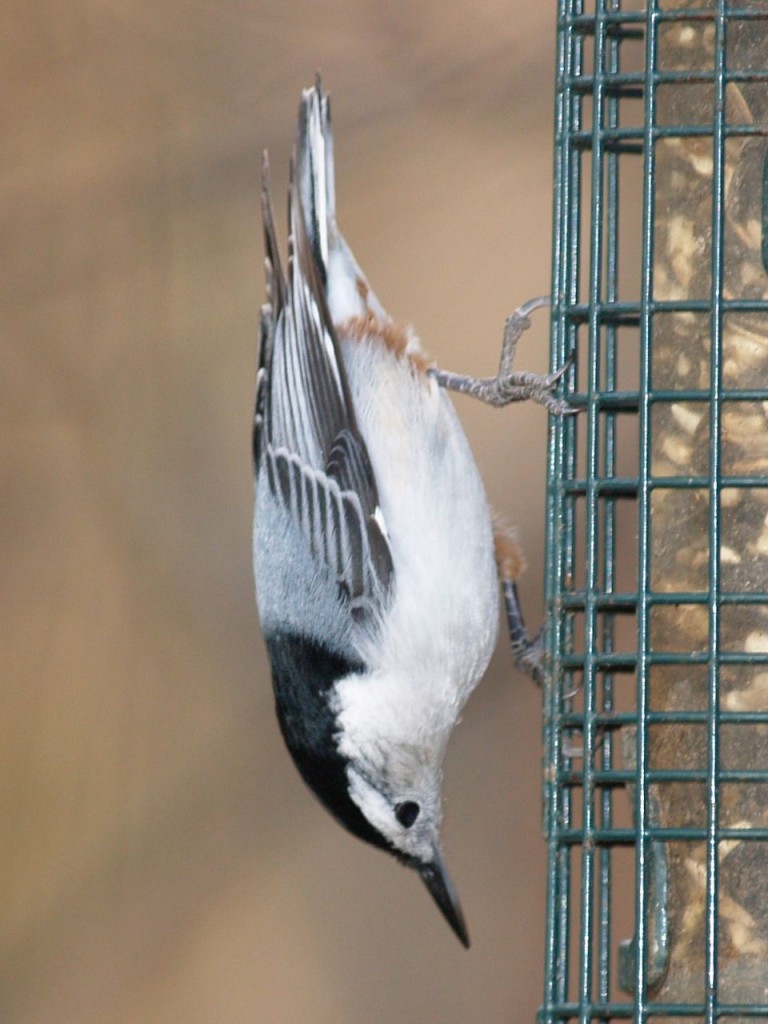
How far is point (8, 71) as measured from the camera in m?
5.38

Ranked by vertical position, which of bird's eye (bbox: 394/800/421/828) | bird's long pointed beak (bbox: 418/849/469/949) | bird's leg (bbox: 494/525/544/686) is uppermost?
bird's leg (bbox: 494/525/544/686)

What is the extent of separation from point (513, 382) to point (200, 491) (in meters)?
1.80

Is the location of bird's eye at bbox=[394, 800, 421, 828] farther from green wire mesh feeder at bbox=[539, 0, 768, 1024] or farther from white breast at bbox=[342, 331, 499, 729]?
green wire mesh feeder at bbox=[539, 0, 768, 1024]

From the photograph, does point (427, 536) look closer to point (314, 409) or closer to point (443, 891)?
point (314, 409)

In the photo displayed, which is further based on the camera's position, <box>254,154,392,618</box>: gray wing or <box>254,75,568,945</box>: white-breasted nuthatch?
<box>254,154,392,618</box>: gray wing

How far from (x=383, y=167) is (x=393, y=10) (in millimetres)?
466

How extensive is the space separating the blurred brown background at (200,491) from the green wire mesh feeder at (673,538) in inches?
74.5

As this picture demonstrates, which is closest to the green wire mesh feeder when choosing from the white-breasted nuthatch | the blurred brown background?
the white-breasted nuthatch

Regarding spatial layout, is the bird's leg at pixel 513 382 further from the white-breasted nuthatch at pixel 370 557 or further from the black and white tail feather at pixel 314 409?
the black and white tail feather at pixel 314 409

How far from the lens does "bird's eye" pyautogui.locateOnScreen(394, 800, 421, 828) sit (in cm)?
368

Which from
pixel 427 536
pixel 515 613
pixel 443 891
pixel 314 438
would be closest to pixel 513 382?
pixel 427 536

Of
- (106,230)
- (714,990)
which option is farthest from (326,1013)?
(714,990)

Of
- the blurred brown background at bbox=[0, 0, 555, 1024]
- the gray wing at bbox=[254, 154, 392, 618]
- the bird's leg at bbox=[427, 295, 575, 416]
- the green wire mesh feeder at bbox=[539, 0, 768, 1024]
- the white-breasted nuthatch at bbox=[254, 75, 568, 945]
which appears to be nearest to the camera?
the green wire mesh feeder at bbox=[539, 0, 768, 1024]

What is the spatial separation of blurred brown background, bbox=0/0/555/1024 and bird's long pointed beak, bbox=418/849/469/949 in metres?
1.52
